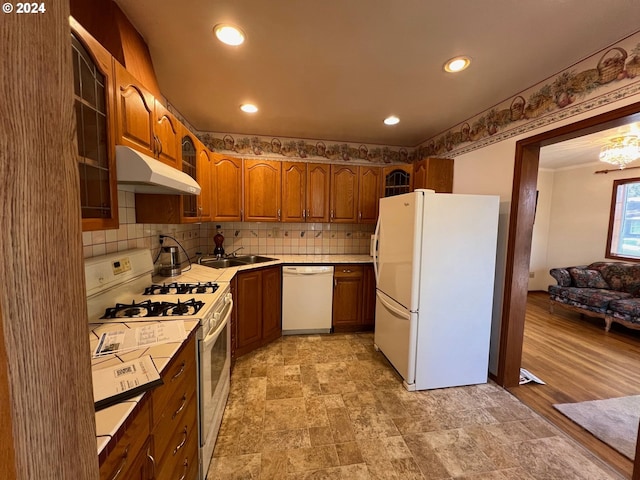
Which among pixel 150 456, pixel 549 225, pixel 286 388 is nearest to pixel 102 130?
pixel 150 456

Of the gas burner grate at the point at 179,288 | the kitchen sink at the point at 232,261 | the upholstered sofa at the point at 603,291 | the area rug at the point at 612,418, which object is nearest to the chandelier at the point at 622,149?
the upholstered sofa at the point at 603,291

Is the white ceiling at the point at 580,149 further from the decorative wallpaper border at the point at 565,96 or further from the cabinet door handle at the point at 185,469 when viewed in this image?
the cabinet door handle at the point at 185,469

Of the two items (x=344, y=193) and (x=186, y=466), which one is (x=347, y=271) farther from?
(x=186, y=466)

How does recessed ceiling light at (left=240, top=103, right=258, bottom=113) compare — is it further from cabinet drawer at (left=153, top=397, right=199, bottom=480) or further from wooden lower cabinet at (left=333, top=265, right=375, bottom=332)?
cabinet drawer at (left=153, top=397, right=199, bottom=480)

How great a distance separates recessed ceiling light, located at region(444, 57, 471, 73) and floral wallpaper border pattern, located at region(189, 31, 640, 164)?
0.69 m

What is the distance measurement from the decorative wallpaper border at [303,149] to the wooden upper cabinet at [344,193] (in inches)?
11.4

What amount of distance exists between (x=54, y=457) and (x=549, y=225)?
6.71 m

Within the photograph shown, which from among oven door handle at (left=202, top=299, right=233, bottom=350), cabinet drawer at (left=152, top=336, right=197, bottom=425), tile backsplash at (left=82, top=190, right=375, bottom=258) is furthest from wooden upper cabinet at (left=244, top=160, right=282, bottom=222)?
cabinet drawer at (left=152, top=336, right=197, bottom=425)

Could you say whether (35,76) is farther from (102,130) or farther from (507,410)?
(507,410)

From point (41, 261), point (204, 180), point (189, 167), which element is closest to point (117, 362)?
point (41, 261)

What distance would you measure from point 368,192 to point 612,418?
2.86 meters

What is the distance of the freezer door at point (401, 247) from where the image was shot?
6.75 feet

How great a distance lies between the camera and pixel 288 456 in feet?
5.11

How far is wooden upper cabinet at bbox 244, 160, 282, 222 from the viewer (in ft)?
10.2
